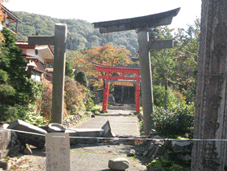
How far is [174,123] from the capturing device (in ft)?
22.3

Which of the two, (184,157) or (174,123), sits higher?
(174,123)

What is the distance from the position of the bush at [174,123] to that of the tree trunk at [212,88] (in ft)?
10.1

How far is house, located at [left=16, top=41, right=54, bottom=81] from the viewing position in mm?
12561

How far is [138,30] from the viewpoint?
788 cm

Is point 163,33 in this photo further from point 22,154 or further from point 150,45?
point 22,154

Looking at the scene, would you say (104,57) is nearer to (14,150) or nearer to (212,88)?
(14,150)

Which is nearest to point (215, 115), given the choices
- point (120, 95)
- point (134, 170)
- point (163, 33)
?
point (134, 170)

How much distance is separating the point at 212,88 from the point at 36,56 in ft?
44.3

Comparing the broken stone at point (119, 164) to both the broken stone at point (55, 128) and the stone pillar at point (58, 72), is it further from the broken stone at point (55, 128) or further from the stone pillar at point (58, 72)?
the stone pillar at point (58, 72)

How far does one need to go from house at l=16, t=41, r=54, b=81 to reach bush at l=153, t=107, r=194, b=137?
859 centimetres

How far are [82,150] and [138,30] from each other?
4693 millimetres

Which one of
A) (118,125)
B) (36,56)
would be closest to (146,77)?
(118,125)

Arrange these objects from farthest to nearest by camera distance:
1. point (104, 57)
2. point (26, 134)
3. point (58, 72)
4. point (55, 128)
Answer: point (104, 57) < point (58, 72) < point (55, 128) < point (26, 134)

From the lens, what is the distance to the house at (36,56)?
12.6 metres
